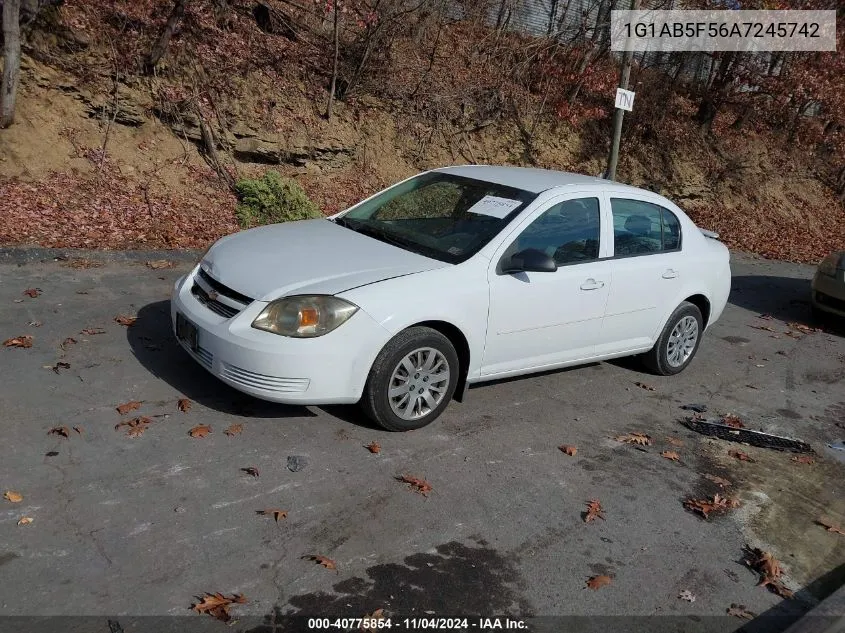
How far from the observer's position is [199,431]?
467 cm

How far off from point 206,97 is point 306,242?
730cm

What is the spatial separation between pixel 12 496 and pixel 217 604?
4.40 feet

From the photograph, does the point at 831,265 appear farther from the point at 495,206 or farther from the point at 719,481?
the point at 495,206

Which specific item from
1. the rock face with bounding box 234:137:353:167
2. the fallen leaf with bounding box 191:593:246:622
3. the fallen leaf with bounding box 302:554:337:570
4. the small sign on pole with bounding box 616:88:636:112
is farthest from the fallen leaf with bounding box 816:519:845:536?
the rock face with bounding box 234:137:353:167

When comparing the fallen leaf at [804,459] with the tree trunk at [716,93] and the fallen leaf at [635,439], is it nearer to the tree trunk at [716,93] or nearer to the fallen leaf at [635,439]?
the fallen leaf at [635,439]

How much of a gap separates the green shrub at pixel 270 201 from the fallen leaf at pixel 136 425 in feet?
20.3

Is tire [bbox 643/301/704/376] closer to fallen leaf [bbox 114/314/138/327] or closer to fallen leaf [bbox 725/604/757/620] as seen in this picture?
fallen leaf [bbox 725/604/757/620]

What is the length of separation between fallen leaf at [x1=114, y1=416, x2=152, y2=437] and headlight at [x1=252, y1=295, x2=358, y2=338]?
0.93m

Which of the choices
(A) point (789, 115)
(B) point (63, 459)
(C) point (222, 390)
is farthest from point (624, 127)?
(B) point (63, 459)

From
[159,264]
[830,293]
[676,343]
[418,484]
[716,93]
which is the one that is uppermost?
[716,93]

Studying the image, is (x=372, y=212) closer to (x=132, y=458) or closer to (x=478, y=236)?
(x=478, y=236)

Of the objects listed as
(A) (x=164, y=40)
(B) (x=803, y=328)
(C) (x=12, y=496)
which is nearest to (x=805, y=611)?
(C) (x=12, y=496)

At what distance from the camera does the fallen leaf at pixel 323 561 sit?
3.57m

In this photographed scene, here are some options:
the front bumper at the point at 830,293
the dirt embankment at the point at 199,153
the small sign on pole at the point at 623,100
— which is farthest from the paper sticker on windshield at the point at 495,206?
the small sign on pole at the point at 623,100
